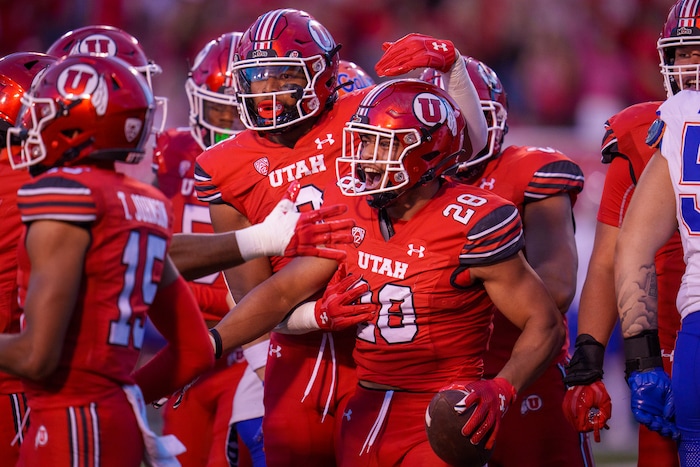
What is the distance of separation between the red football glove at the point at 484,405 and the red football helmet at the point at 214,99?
2.35 m

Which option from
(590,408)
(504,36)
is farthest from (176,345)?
(504,36)

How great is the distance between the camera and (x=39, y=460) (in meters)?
2.93

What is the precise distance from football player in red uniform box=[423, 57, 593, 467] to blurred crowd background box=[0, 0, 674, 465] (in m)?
5.35

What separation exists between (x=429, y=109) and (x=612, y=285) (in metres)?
0.97

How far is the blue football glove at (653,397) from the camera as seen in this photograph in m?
3.47

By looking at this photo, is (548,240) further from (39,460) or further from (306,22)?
(39,460)

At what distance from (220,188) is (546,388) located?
58.5 inches

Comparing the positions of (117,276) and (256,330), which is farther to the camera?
(256,330)

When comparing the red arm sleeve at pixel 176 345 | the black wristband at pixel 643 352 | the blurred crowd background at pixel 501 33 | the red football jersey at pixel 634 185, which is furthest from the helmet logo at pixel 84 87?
the blurred crowd background at pixel 501 33

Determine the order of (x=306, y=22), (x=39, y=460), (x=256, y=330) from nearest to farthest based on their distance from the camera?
(x=39, y=460) < (x=256, y=330) < (x=306, y=22)

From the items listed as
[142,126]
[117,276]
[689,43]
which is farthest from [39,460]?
[689,43]

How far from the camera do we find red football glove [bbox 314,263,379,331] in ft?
11.8

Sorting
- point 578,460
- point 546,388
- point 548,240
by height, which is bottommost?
point 578,460

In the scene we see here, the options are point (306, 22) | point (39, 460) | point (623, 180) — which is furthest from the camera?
point (306, 22)
